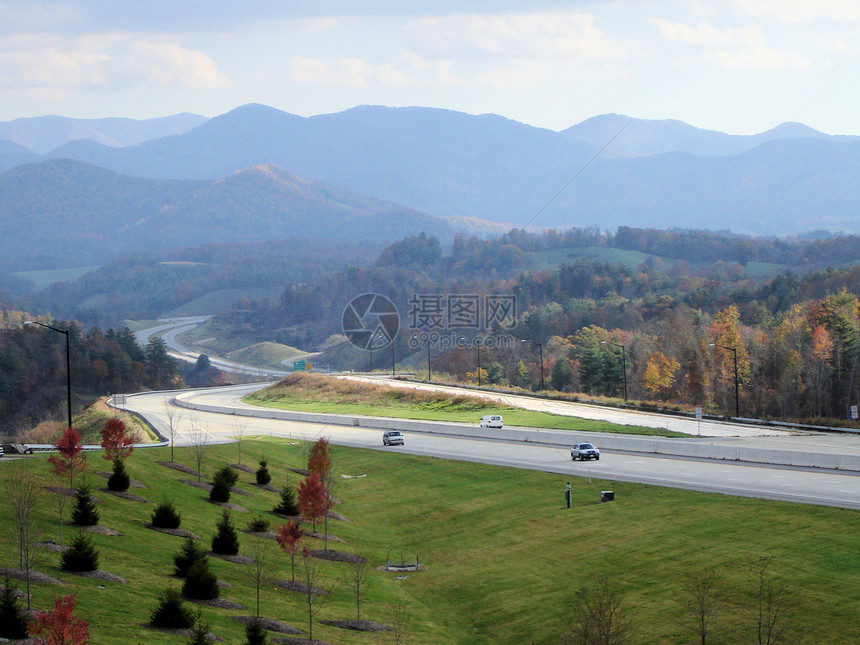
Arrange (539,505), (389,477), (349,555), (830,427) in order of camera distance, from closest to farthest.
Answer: (349,555)
(539,505)
(389,477)
(830,427)

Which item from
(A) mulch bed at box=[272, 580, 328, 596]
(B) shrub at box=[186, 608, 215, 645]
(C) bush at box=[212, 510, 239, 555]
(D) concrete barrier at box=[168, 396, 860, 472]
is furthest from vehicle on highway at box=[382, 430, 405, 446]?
(B) shrub at box=[186, 608, 215, 645]

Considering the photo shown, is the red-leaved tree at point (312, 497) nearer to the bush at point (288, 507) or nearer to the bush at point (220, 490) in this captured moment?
the bush at point (288, 507)

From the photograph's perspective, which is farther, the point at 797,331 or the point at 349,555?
the point at 797,331

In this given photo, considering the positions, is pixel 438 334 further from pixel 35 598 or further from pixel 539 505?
pixel 35 598

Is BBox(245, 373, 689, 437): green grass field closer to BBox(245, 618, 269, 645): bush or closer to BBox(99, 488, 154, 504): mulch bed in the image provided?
BBox(99, 488, 154, 504): mulch bed

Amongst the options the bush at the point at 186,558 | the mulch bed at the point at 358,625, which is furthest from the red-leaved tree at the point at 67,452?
the mulch bed at the point at 358,625

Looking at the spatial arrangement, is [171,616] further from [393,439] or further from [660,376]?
[660,376]

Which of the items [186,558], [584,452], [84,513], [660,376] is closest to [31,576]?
[186,558]

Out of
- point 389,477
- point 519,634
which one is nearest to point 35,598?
point 519,634
